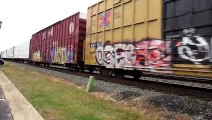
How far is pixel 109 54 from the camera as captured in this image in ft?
49.5

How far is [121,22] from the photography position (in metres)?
14.0

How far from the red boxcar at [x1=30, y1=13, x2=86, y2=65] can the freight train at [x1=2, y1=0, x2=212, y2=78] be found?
0.29 feet

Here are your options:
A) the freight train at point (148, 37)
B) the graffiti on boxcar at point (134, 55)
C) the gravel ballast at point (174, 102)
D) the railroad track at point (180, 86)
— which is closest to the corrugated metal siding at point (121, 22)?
the freight train at point (148, 37)

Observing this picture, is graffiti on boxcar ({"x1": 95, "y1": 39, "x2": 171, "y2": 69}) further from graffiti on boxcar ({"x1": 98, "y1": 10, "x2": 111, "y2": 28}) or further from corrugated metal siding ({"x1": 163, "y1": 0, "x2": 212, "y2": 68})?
graffiti on boxcar ({"x1": 98, "y1": 10, "x2": 111, "y2": 28})

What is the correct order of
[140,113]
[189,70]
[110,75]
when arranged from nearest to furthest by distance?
[140,113] → [189,70] → [110,75]

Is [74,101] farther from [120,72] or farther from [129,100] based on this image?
[120,72]

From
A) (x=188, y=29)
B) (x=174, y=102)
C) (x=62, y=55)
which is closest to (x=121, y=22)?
(x=188, y=29)

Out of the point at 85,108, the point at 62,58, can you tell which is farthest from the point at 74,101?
the point at 62,58

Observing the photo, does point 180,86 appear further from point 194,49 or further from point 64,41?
point 64,41

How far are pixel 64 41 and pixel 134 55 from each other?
12.8 metres

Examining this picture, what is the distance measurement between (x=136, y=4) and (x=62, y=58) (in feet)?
43.0

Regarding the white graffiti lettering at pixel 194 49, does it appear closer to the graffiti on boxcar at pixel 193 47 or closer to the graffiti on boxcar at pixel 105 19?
the graffiti on boxcar at pixel 193 47

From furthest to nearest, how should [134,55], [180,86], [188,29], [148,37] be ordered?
[134,55], [180,86], [148,37], [188,29]

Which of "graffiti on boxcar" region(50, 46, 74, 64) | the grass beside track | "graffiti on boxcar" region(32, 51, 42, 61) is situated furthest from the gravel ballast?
"graffiti on boxcar" region(32, 51, 42, 61)
